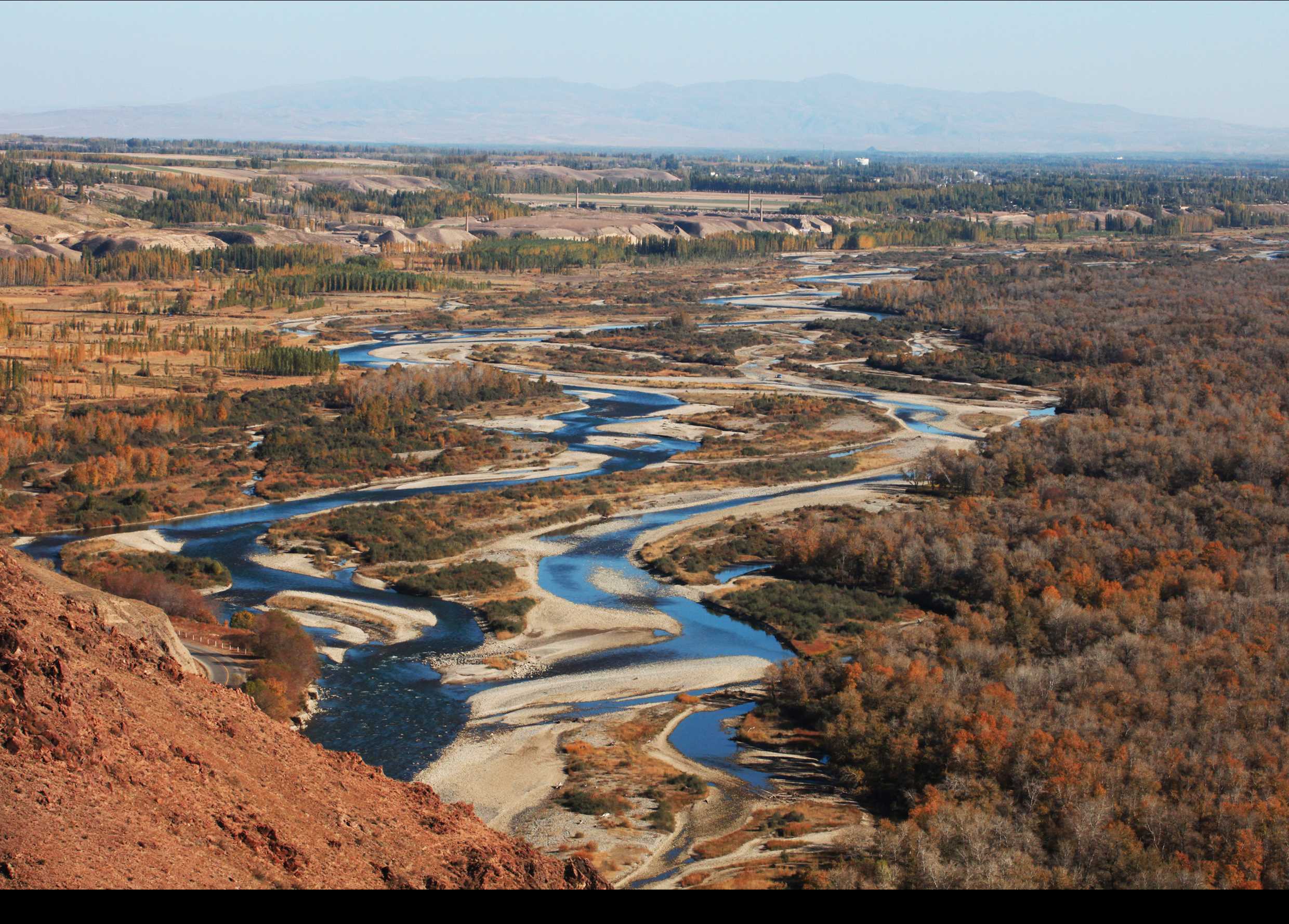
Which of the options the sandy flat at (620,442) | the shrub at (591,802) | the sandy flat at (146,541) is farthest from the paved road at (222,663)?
the sandy flat at (620,442)

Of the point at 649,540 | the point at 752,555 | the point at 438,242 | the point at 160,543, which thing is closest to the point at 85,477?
the point at 160,543

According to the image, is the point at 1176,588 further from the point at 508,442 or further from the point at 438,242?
the point at 438,242

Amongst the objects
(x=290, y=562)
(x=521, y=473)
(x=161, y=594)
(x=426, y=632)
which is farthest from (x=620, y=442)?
(x=161, y=594)

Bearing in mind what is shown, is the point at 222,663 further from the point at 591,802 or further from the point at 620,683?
the point at 591,802

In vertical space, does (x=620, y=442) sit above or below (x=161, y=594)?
below

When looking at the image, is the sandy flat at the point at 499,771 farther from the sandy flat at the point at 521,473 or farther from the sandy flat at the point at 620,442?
the sandy flat at the point at 620,442
